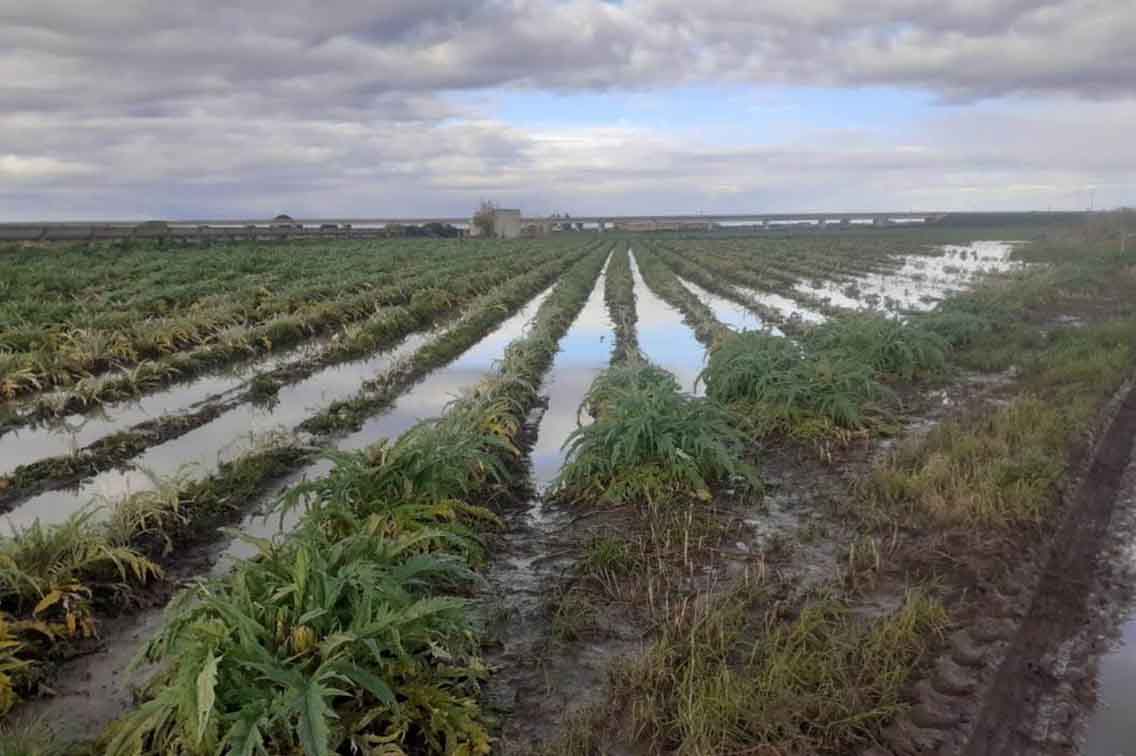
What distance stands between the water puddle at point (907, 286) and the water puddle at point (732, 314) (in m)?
2.37

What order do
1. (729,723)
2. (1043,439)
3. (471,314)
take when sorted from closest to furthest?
1. (729,723)
2. (1043,439)
3. (471,314)

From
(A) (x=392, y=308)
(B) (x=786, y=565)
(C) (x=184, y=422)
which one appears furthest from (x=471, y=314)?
(B) (x=786, y=565)

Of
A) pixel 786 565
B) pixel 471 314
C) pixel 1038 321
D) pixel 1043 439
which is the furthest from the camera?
pixel 471 314

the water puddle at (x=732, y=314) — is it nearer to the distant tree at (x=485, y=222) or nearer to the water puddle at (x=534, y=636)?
the water puddle at (x=534, y=636)

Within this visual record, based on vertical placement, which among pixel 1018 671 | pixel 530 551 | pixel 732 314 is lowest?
pixel 530 551

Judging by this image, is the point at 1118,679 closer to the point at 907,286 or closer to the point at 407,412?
the point at 407,412

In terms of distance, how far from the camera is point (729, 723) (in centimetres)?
302

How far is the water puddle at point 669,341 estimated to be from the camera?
1130cm

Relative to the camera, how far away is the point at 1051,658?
11.8ft

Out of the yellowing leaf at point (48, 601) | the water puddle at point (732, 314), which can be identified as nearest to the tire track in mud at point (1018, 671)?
the yellowing leaf at point (48, 601)

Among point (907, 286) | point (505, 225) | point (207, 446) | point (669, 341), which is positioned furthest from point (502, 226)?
point (207, 446)

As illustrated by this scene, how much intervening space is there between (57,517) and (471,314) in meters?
11.3

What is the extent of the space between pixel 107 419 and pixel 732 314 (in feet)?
41.2

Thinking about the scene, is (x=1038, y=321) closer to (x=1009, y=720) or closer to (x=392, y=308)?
(x=392, y=308)
